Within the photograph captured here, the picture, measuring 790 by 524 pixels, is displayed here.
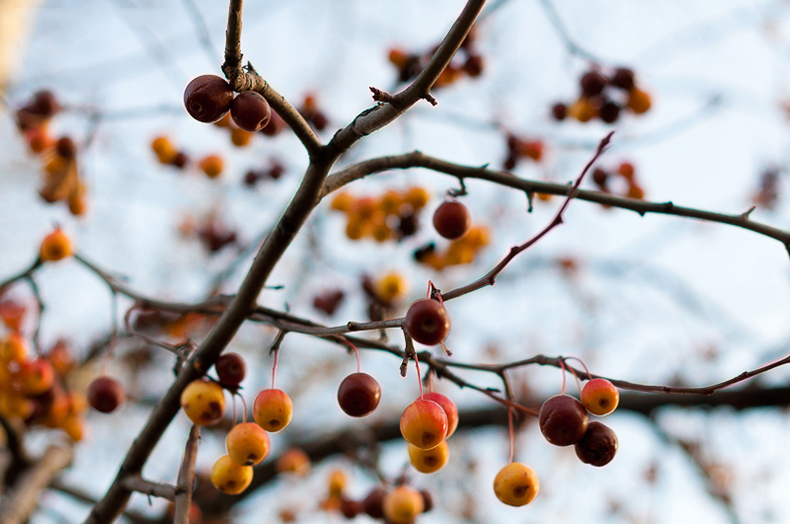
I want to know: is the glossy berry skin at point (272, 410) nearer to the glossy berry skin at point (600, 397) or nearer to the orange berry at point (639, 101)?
the glossy berry skin at point (600, 397)

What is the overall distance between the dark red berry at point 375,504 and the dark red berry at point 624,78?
2394mm

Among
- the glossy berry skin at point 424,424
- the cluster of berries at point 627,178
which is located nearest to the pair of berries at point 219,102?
the glossy berry skin at point 424,424

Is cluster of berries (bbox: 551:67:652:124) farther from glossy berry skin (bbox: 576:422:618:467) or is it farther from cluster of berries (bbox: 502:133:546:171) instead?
glossy berry skin (bbox: 576:422:618:467)

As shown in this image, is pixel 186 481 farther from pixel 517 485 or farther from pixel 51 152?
pixel 51 152

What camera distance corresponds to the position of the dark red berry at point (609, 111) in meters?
2.98

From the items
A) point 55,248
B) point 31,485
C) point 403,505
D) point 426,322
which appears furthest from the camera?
point 31,485

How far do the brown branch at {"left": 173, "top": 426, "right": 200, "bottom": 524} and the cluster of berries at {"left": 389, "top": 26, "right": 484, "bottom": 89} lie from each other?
8.08 ft

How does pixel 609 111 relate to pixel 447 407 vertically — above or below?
above

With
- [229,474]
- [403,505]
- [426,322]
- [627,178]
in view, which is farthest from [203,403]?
[627,178]

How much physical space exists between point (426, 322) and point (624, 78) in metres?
2.45

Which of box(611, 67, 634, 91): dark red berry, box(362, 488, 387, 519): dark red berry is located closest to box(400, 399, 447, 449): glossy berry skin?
box(362, 488, 387, 519): dark red berry

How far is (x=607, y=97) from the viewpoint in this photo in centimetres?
300

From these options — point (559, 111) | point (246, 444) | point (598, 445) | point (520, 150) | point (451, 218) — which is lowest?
point (246, 444)

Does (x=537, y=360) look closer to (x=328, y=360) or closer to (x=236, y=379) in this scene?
(x=236, y=379)
